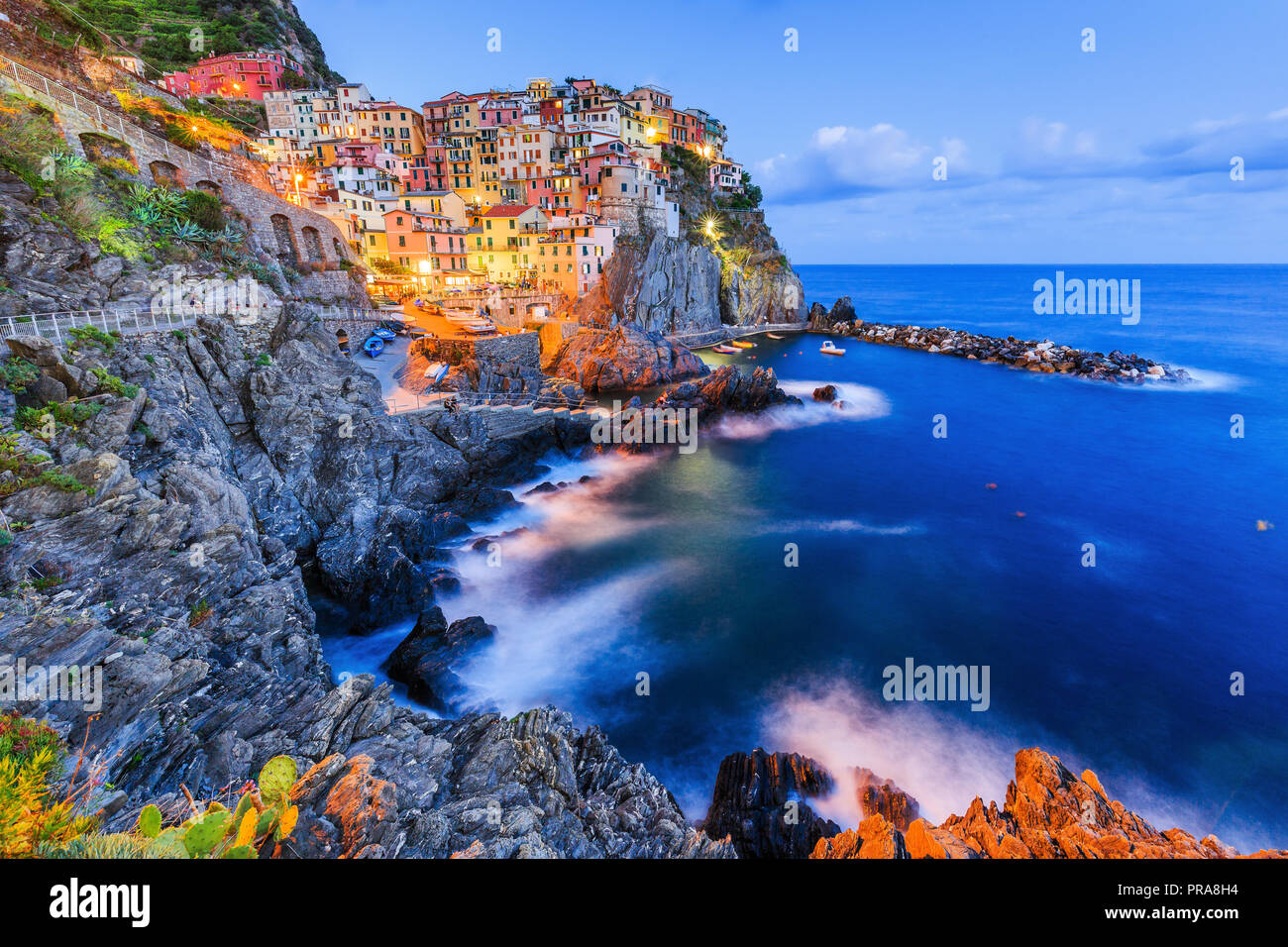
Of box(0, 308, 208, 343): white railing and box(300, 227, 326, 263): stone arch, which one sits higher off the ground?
box(300, 227, 326, 263): stone arch

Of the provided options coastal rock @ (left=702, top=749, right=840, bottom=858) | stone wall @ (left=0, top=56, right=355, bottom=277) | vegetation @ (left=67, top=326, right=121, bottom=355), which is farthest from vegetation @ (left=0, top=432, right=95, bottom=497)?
stone wall @ (left=0, top=56, right=355, bottom=277)

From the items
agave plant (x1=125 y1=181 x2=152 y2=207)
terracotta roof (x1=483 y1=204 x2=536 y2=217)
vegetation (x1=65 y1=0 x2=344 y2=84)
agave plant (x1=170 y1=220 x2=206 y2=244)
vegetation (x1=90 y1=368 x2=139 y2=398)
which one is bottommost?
vegetation (x1=90 y1=368 x2=139 y2=398)

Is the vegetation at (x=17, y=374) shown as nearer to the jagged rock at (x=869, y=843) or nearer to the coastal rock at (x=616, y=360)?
the jagged rock at (x=869, y=843)

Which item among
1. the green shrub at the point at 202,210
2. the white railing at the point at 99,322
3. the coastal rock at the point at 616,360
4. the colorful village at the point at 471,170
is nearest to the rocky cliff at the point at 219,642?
the white railing at the point at 99,322

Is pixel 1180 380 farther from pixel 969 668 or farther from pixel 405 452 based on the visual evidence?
pixel 405 452

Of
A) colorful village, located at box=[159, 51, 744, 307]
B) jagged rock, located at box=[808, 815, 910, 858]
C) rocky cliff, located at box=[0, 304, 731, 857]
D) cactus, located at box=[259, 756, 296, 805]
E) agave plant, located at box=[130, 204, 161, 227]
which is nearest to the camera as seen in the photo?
cactus, located at box=[259, 756, 296, 805]

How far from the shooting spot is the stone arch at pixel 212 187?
30.9 meters

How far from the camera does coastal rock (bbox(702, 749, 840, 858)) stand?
12.1 m

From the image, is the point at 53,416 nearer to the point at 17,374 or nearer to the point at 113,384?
the point at 17,374

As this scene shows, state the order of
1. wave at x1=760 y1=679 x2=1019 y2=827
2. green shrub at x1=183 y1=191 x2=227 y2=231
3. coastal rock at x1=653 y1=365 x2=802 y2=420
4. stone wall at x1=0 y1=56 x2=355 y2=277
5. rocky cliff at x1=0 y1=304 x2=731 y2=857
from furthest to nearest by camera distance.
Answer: coastal rock at x1=653 y1=365 x2=802 y2=420, green shrub at x1=183 y1=191 x2=227 y2=231, stone wall at x1=0 y1=56 x2=355 y2=277, wave at x1=760 y1=679 x2=1019 y2=827, rocky cliff at x1=0 y1=304 x2=731 y2=857

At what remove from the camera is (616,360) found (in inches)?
1940

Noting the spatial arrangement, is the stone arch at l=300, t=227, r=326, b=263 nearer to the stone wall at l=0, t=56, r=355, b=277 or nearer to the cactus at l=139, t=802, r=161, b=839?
the stone wall at l=0, t=56, r=355, b=277

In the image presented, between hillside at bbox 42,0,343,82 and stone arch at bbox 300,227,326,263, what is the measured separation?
5452cm

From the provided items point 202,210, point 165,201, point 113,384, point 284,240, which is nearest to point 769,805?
point 113,384
